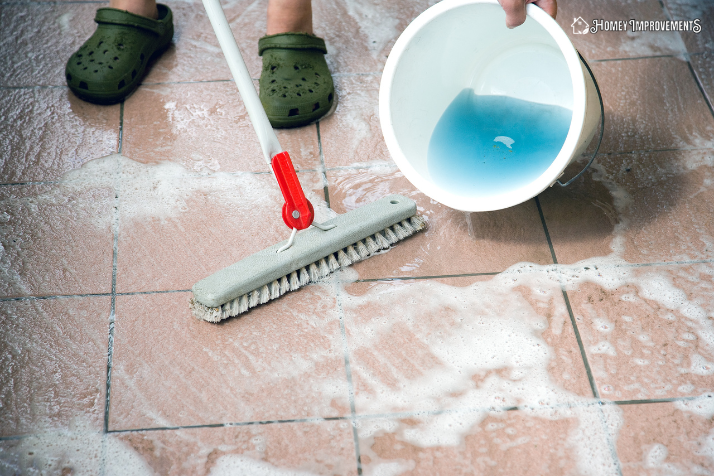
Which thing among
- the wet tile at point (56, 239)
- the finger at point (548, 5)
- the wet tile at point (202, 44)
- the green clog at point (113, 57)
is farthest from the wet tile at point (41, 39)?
the finger at point (548, 5)

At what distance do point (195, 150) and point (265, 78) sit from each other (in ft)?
0.83

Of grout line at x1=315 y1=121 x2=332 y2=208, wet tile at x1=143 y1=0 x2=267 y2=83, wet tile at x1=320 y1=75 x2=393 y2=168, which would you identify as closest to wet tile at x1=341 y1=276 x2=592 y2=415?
grout line at x1=315 y1=121 x2=332 y2=208

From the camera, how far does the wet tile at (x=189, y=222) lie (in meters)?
1.19

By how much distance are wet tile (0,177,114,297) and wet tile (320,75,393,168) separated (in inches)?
20.4

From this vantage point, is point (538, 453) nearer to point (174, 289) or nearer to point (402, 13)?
point (174, 289)

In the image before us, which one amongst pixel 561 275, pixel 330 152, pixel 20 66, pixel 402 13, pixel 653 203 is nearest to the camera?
pixel 561 275

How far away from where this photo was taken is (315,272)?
1159 mm

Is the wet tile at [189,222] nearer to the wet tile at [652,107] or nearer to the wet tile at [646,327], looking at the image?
the wet tile at [646,327]

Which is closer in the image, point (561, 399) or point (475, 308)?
point (561, 399)

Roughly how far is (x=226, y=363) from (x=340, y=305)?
0.24 m

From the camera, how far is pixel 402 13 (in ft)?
5.74

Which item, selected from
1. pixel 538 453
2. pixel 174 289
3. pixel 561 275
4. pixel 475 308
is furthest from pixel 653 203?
pixel 174 289

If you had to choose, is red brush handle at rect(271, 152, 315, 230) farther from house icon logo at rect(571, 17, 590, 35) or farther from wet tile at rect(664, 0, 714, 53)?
wet tile at rect(664, 0, 714, 53)

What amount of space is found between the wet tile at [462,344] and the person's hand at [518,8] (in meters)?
0.48
